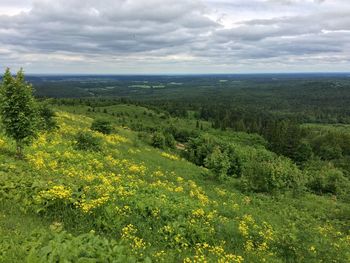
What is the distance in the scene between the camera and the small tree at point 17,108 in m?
17.0

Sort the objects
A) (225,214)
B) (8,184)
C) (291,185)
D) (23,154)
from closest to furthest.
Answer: (8,184) → (225,214) → (23,154) → (291,185)

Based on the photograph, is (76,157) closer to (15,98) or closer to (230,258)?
(15,98)

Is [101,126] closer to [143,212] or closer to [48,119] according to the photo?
[48,119]

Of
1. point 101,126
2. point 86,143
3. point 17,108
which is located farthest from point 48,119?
point 17,108

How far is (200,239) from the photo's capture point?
12.0m

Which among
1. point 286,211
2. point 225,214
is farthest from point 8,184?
point 286,211

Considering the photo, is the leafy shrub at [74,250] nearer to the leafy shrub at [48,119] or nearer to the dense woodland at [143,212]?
the dense woodland at [143,212]

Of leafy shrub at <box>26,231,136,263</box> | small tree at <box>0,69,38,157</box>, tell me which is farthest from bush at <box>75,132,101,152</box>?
leafy shrub at <box>26,231,136,263</box>

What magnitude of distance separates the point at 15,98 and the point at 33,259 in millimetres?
12585

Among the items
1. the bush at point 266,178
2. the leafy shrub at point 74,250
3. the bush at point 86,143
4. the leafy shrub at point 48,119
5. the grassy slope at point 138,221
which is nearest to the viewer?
the leafy shrub at point 74,250

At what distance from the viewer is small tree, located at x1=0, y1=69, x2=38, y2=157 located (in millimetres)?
16984

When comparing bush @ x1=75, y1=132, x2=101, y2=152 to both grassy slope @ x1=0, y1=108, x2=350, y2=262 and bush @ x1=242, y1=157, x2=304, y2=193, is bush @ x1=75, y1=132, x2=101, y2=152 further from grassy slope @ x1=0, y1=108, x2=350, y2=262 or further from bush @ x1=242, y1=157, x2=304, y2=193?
bush @ x1=242, y1=157, x2=304, y2=193

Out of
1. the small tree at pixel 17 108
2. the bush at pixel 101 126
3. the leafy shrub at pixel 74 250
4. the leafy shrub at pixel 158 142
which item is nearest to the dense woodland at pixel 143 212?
the leafy shrub at pixel 74 250

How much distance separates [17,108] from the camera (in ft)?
56.2
